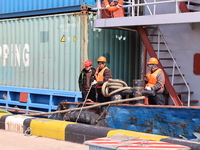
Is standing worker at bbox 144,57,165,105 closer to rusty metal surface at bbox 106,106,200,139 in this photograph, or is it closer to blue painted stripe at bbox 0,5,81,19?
rusty metal surface at bbox 106,106,200,139

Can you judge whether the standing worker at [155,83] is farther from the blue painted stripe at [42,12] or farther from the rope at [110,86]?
the blue painted stripe at [42,12]

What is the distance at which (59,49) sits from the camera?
10906mm

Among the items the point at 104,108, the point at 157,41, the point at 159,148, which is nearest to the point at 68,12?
the point at 157,41

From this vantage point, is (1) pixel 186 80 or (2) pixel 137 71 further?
(2) pixel 137 71

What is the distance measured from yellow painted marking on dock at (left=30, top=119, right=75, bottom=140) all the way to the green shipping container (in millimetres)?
2357

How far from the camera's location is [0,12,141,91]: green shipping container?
10.5m

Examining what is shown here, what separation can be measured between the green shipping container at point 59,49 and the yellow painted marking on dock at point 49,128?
2.36 metres

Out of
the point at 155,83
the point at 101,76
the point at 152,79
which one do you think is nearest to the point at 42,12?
the point at 101,76

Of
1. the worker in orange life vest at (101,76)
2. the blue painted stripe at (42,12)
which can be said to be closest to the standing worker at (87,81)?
the worker in orange life vest at (101,76)

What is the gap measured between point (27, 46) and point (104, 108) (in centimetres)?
441

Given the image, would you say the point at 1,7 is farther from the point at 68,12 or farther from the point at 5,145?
the point at 5,145

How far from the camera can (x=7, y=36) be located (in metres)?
12.4

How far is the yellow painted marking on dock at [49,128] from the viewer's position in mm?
7980

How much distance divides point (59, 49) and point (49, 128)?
336cm
